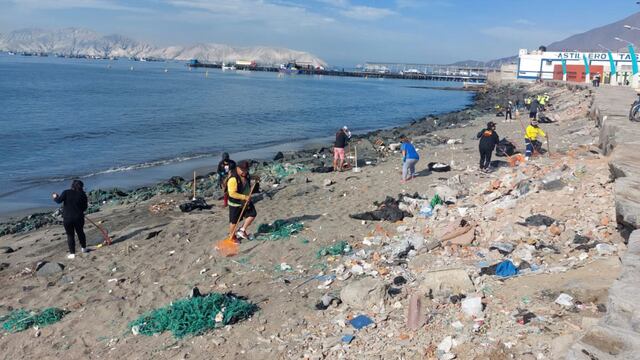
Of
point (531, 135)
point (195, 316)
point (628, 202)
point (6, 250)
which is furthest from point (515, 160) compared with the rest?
point (6, 250)

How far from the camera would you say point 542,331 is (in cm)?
501

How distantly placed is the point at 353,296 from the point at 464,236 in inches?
100.0

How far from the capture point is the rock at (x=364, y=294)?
647 cm

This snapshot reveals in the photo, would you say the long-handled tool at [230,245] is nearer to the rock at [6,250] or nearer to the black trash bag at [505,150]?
the rock at [6,250]

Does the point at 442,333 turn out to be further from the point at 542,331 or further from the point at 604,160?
the point at 604,160

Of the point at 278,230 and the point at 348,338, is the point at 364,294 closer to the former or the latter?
the point at 348,338

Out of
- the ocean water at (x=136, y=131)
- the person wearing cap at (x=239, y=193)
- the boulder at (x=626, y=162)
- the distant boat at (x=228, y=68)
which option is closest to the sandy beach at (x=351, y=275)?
the boulder at (x=626, y=162)

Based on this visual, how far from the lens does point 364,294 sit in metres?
6.54

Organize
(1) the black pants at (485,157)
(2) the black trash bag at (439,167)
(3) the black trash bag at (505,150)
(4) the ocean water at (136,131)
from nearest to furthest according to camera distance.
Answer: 1. (1) the black pants at (485,157)
2. (2) the black trash bag at (439,167)
3. (3) the black trash bag at (505,150)
4. (4) the ocean water at (136,131)

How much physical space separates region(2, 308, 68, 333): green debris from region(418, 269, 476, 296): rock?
525 centimetres

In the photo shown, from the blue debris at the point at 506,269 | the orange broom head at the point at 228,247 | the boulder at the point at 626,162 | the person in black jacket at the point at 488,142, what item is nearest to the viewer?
the blue debris at the point at 506,269

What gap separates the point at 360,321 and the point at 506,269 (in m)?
2.11

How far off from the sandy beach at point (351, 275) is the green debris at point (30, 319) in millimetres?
140

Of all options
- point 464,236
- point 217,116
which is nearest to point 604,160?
point 464,236
